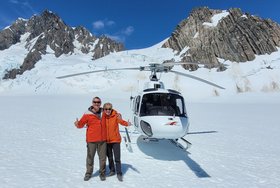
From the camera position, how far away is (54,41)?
6038 inches

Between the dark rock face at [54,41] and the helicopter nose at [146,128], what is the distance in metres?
120

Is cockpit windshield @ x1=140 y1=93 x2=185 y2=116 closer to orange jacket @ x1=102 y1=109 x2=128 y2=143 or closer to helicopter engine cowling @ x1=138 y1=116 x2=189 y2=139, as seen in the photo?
helicopter engine cowling @ x1=138 y1=116 x2=189 y2=139

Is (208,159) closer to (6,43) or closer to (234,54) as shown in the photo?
(234,54)

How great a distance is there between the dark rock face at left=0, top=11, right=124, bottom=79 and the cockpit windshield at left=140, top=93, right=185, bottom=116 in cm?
11997

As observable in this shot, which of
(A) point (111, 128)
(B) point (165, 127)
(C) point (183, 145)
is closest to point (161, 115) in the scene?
(B) point (165, 127)

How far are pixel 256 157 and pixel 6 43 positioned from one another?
636ft

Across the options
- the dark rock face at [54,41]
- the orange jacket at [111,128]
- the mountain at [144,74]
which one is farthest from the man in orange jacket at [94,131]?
the dark rock face at [54,41]

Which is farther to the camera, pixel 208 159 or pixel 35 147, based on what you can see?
pixel 35 147

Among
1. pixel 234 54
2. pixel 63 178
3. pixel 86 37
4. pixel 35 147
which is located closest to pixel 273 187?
pixel 63 178

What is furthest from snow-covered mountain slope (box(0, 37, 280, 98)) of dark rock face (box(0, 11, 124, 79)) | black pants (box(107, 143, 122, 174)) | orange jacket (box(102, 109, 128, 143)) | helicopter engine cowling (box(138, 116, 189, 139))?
orange jacket (box(102, 109, 128, 143))

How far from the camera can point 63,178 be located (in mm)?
8336

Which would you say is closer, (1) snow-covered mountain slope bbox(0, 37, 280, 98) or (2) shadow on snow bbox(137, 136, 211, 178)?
(2) shadow on snow bbox(137, 136, 211, 178)

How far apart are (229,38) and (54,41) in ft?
293

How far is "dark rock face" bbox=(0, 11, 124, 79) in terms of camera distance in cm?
13050
